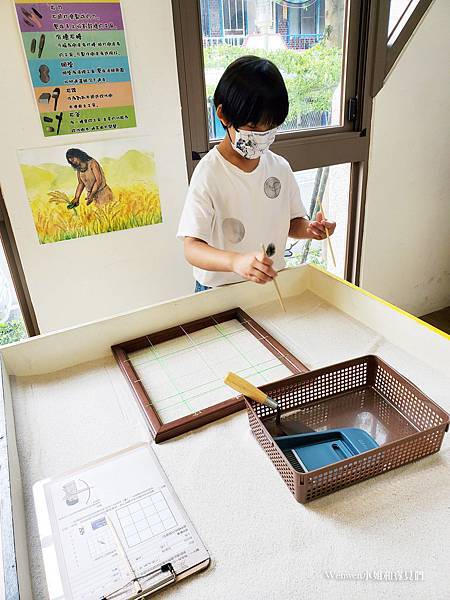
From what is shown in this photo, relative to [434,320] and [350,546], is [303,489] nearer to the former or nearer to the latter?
[350,546]

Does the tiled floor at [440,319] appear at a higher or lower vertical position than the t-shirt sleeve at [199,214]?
lower

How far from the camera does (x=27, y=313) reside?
1738 mm

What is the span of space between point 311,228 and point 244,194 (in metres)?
0.22

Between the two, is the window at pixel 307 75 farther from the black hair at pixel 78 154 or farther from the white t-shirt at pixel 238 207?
the white t-shirt at pixel 238 207

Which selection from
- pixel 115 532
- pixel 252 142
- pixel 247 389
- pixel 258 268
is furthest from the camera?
pixel 252 142

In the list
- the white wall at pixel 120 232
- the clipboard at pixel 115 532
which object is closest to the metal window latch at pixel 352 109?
the white wall at pixel 120 232

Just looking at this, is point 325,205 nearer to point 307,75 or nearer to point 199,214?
point 307,75

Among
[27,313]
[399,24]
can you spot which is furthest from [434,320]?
[27,313]

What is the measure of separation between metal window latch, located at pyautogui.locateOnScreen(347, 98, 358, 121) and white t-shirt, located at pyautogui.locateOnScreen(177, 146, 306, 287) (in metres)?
1.01

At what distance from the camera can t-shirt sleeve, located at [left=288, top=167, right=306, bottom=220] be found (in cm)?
138

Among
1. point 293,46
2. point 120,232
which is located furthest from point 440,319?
point 120,232

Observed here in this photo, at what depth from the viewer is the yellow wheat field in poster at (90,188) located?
1595 millimetres

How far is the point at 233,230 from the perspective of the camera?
1311 mm

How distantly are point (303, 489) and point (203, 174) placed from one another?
2.84 ft
